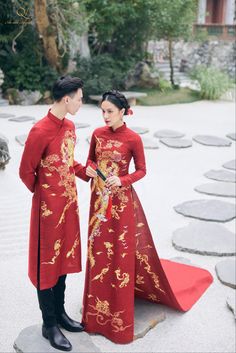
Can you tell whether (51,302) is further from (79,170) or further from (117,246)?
(79,170)

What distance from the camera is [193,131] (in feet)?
31.7

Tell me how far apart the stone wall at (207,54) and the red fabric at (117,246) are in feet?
53.8

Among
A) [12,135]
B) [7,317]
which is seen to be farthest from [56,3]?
[7,317]

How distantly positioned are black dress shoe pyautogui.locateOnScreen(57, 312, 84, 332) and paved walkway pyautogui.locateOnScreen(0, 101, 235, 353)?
4.7 inches

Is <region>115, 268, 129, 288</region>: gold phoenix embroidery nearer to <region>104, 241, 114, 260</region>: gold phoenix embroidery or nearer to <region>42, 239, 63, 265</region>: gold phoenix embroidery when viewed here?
<region>104, 241, 114, 260</region>: gold phoenix embroidery

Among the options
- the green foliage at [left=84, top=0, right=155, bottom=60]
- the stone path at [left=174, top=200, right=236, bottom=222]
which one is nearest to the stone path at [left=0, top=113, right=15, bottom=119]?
the green foliage at [left=84, top=0, right=155, bottom=60]

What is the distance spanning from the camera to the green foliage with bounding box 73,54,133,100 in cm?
1178

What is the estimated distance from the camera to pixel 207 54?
1959 centimetres

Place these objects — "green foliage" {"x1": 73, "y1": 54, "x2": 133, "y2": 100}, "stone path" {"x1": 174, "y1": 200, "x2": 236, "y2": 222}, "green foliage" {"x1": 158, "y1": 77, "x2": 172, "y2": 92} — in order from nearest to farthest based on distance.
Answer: "stone path" {"x1": 174, "y1": 200, "x2": 236, "y2": 222} < "green foliage" {"x1": 73, "y1": 54, "x2": 133, "y2": 100} < "green foliage" {"x1": 158, "y1": 77, "x2": 172, "y2": 92}

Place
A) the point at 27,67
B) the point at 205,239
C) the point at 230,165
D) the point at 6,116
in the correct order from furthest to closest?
1. the point at 27,67
2. the point at 6,116
3. the point at 230,165
4. the point at 205,239

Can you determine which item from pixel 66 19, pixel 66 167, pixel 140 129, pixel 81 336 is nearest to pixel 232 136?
pixel 140 129

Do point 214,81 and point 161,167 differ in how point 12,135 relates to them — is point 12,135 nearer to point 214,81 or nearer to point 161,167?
point 161,167

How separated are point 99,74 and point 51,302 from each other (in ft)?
33.0

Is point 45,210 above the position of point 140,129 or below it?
above
